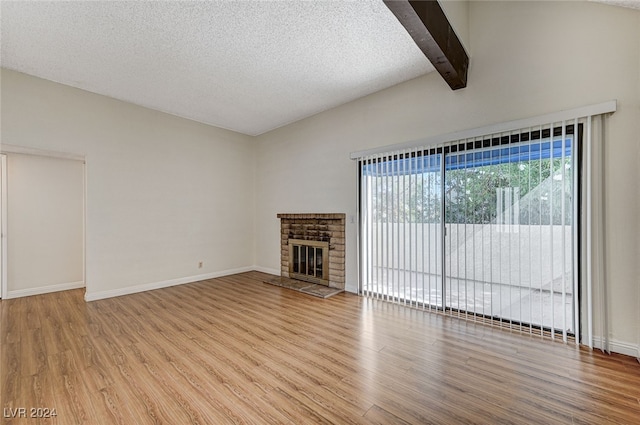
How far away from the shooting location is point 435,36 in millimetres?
2414

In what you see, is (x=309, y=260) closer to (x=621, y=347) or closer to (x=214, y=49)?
(x=214, y=49)

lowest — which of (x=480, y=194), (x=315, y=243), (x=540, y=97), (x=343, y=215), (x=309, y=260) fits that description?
(x=309, y=260)

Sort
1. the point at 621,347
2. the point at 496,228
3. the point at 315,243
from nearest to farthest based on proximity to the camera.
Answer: the point at 621,347 → the point at 496,228 → the point at 315,243

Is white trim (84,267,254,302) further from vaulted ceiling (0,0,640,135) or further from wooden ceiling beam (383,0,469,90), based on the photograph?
wooden ceiling beam (383,0,469,90)

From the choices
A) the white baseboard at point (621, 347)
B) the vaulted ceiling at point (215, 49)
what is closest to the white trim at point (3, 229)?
the vaulted ceiling at point (215, 49)

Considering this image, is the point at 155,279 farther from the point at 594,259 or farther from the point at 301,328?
the point at 594,259

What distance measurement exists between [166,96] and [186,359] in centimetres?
370

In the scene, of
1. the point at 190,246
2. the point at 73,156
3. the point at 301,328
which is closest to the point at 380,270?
the point at 301,328

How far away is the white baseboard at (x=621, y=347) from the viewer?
2.31 m

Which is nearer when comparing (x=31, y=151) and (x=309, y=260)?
(x=31, y=151)

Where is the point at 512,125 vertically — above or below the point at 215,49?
below

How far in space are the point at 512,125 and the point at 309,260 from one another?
11.5ft

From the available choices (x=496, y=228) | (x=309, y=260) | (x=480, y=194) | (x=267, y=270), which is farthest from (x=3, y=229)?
(x=496, y=228)

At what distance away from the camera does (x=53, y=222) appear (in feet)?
15.1
